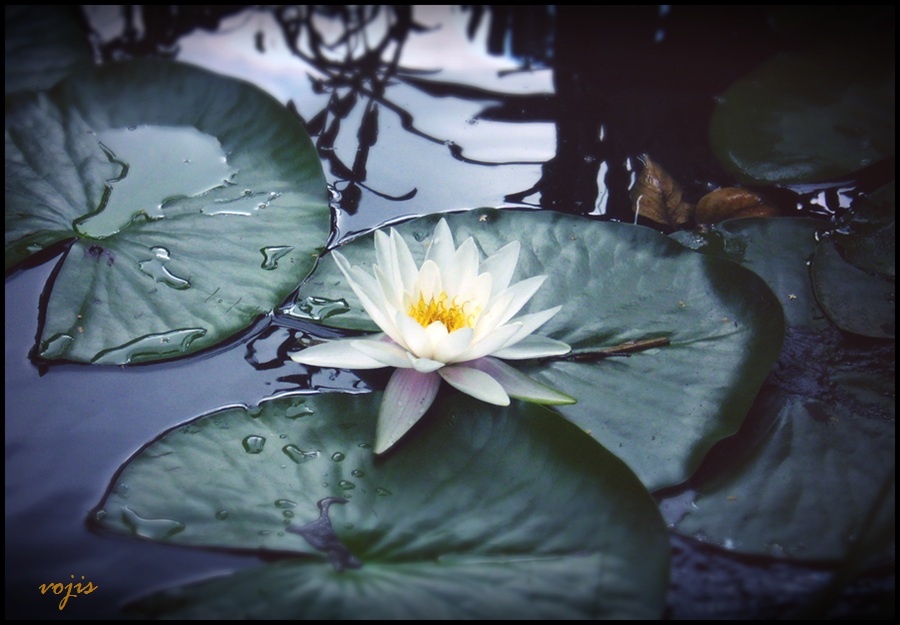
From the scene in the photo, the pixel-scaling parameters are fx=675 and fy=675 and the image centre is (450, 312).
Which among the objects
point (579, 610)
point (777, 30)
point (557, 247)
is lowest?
point (579, 610)

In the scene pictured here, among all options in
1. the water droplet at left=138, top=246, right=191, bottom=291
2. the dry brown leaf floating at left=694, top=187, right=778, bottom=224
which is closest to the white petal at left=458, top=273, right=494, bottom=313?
the water droplet at left=138, top=246, right=191, bottom=291

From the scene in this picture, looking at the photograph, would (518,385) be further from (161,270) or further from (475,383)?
(161,270)

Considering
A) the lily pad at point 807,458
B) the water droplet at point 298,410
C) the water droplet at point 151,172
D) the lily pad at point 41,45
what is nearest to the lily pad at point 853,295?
the lily pad at point 807,458

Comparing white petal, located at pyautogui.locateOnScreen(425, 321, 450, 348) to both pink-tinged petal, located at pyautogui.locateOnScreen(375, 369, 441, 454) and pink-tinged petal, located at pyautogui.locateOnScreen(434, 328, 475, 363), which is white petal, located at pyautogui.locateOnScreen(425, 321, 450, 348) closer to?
pink-tinged petal, located at pyautogui.locateOnScreen(434, 328, 475, 363)

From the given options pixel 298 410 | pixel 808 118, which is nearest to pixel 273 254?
pixel 298 410

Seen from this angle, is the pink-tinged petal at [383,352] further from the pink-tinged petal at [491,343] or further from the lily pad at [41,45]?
the lily pad at [41,45]

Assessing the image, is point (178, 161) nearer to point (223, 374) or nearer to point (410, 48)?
point (223, 374)

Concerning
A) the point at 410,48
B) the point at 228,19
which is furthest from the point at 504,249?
the point at 228,19

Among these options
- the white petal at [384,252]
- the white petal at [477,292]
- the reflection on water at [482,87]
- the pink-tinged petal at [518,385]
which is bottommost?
the pink-tinged petal at [518,385]
